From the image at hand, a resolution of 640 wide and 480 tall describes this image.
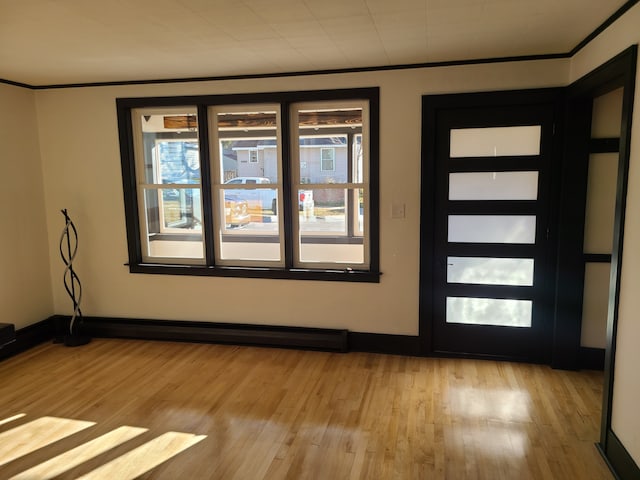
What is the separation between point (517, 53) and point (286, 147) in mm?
1984

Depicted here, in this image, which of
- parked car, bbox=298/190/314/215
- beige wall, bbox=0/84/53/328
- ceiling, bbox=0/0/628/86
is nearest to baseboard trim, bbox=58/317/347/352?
beige wall, bbox=0/84/53/328

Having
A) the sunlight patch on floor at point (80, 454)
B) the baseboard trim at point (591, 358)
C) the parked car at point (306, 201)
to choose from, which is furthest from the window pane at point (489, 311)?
the sunlight patch on floor at point (80, 454)

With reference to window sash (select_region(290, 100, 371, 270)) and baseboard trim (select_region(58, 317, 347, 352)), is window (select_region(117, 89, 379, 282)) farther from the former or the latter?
baseboard trim (select_region(58, 317, 347, 352))

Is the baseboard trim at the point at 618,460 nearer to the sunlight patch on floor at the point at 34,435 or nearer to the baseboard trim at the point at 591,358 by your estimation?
the baseboard trim at the point at 591,358

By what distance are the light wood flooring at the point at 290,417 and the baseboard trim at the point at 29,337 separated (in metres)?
0.11

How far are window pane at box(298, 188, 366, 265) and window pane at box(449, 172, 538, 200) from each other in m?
0.82

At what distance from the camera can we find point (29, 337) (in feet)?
14.6

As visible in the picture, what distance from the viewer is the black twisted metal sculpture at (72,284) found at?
4.50 m

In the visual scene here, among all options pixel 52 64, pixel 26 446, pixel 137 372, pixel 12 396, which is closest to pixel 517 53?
pixel 52 64

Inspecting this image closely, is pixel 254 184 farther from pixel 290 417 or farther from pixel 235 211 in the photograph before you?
pixel 290 417

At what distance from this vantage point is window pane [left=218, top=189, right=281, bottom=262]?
14.3 ft

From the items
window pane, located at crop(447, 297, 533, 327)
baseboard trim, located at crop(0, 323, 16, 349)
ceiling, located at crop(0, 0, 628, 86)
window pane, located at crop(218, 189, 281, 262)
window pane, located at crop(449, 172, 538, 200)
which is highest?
ceiling, located at crop(0, 0, 628, 86)

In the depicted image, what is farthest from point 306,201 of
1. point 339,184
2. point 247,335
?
point 247,335

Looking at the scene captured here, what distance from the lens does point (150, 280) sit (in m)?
4.59
